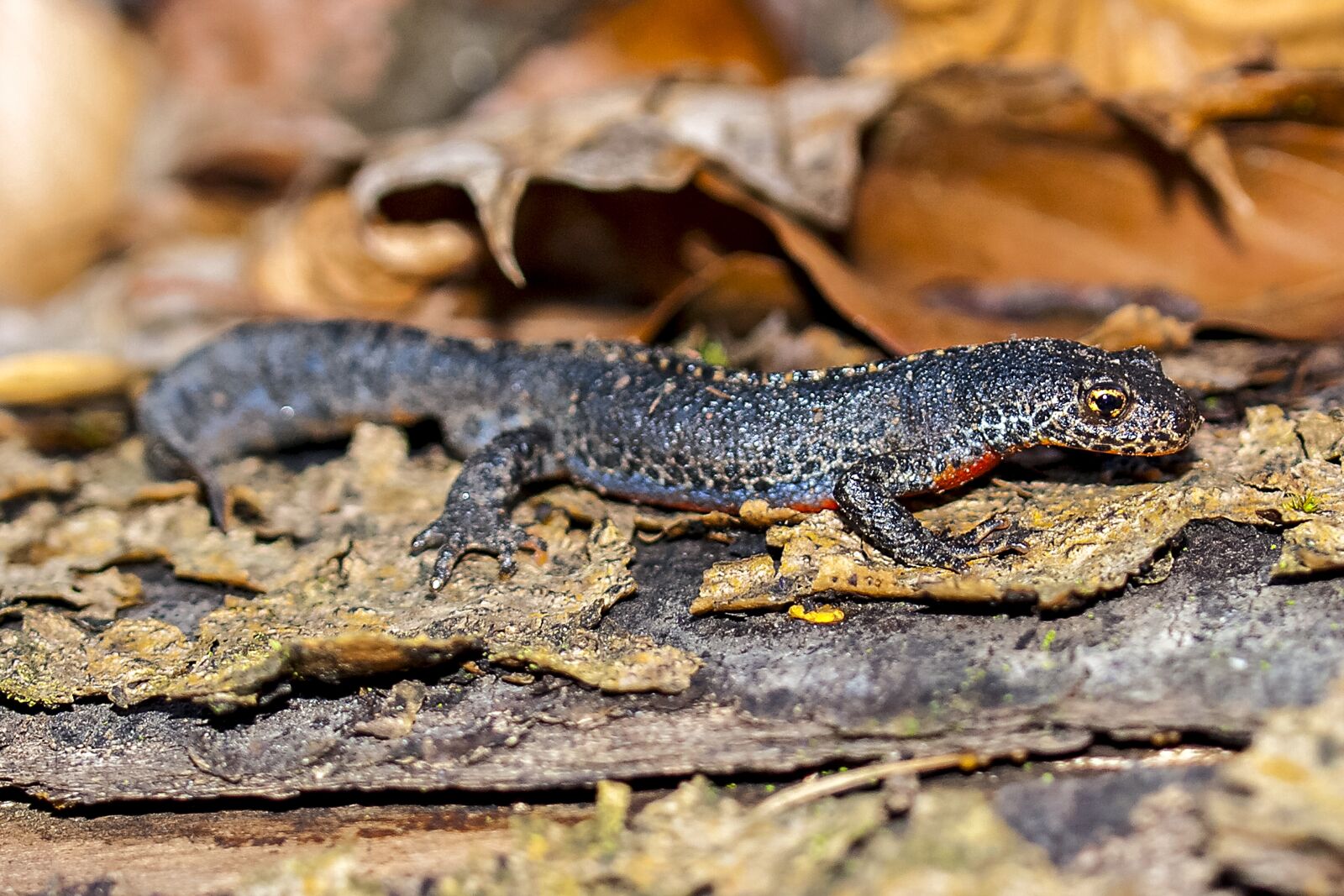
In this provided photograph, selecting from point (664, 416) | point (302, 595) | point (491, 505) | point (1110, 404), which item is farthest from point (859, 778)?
point (302, 595)

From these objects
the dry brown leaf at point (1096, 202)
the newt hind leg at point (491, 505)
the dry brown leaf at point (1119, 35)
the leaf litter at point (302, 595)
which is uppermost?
the dry brown leaf at point (1119, 35)

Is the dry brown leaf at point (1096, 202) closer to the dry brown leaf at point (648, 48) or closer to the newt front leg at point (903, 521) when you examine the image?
the newt front leg at point (903, 521)

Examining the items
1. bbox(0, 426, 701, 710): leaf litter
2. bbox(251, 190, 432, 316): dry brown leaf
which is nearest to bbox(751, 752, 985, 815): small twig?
bbox(0, 426, 701, 710): leaf litter

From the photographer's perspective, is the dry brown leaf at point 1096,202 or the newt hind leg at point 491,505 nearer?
the newt hind leg at point 491,505

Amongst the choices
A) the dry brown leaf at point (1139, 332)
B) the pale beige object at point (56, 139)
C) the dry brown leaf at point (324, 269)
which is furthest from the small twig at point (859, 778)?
the pale beige object at point (56, 139)

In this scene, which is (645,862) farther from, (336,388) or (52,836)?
(336,388)

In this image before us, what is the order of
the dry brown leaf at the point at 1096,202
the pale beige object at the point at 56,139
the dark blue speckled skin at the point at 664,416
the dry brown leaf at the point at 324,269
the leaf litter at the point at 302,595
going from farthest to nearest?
the pale beige object at the point at 56,139 → the dry brown leaf at the point at 324,269 → the dry brown leaf at the point at 1096,202 → the dark blue speckled skin at the point at 664,416 → the leaf litter at the point at 302,595

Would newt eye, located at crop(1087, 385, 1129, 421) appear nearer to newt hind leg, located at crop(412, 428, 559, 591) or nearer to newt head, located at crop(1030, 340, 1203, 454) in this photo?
newt head, located at crop(1030, 340, 1203, 454)
